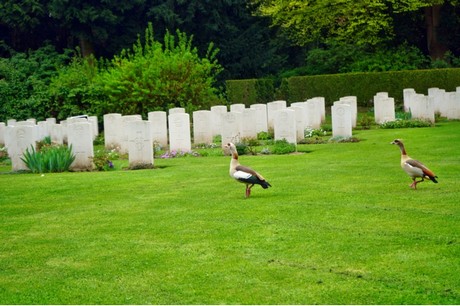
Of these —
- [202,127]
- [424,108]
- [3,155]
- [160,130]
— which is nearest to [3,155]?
[3,155]

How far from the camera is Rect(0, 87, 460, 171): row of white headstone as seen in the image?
61.7ft

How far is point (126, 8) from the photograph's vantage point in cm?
4378

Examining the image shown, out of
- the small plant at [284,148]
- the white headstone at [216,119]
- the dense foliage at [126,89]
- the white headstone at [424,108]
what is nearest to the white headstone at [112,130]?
the white headstone at [216,119]

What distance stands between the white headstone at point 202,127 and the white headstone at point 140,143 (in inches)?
223

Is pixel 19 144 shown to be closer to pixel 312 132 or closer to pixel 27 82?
pixel 312 132

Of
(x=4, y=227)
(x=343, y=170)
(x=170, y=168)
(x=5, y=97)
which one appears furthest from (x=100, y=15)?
(x=4, y=227)

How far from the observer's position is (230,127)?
22.6 metres

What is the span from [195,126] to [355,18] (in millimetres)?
20323

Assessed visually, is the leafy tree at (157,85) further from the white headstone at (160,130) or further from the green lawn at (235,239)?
the green lawn at (235,239)

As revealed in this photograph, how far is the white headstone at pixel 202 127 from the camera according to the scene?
79.6ft

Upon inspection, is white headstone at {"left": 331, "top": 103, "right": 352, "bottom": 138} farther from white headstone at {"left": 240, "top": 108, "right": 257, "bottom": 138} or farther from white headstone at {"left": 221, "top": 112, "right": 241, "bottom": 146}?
white headstone at {"left": 221, "top": 112, "right": 241, "bottom": 146}

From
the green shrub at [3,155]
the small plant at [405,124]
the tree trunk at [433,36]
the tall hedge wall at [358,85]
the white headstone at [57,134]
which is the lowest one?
the green shrub at [3,155]

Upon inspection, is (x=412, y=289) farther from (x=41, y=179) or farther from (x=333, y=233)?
(x=41, y=179)

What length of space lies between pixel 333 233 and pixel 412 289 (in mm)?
2331
